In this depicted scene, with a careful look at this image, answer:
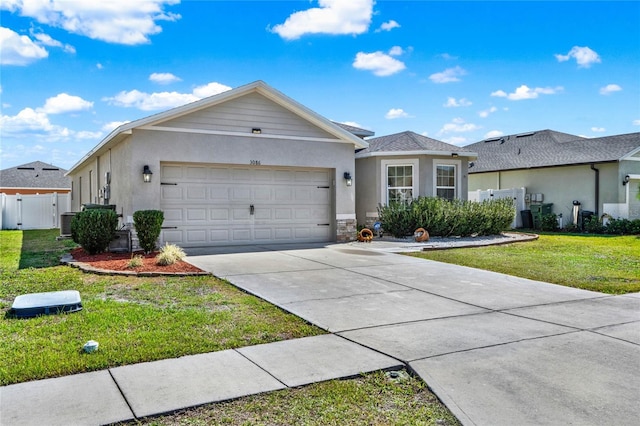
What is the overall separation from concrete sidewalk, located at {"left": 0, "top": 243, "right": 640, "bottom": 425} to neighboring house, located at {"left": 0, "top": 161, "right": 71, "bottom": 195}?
33.9 metres

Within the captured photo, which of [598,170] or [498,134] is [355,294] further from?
[498,134]

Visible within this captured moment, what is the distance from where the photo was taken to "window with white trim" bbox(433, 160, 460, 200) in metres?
17.5

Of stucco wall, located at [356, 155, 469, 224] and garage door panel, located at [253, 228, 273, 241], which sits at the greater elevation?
stucco wall, located at [356, 155, 469, 224]

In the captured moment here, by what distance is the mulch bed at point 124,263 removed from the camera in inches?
363

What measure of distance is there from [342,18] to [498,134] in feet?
61.8

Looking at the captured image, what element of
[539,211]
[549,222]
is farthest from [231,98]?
[539,211]

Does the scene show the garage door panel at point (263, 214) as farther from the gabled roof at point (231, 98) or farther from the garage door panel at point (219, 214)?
the gabled roof at point (231, 98)

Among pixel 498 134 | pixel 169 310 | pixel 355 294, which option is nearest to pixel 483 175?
pixel 498 134

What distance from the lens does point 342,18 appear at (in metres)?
14.3

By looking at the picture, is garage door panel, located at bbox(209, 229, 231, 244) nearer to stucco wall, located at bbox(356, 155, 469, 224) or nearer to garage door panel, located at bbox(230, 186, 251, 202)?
garage door panel, located at bbox(230, 186, 251, 202)

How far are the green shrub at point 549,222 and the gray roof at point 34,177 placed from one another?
3145 centimetres

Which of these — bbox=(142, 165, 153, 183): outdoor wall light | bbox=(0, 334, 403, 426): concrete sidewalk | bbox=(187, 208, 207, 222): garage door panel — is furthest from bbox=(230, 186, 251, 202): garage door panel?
bbox=(0, 334, 403, 426): concrete sidewalk

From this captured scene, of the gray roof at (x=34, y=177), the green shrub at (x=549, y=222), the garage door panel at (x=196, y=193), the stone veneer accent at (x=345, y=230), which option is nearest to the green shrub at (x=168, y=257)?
the garage door panel at (x=196, y=193)

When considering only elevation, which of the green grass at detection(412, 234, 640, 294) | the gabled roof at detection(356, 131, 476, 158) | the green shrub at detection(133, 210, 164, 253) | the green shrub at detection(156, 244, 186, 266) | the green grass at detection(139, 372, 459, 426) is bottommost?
the green grass at detection(139, 372, 459, 426)
